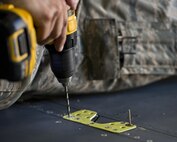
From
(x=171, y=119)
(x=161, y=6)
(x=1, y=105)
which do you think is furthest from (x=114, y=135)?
(x=161, y=6)

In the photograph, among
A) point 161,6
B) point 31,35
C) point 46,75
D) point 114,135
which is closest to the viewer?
point 31,35

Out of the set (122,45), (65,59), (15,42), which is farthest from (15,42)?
(122,45)

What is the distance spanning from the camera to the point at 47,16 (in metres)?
0.59

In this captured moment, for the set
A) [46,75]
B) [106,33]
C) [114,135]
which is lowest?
[114,135]

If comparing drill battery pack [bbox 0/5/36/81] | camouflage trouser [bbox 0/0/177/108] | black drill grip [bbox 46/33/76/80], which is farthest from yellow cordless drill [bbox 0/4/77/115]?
camouflage trouser [bbox 0/0/177/108]

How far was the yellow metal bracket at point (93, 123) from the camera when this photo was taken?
0.90 meters

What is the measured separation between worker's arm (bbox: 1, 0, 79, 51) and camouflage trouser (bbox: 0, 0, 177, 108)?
52cm

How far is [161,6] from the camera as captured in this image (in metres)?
1.23

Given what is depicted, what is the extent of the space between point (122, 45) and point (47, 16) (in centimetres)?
64

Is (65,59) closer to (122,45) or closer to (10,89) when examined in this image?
(10,89)

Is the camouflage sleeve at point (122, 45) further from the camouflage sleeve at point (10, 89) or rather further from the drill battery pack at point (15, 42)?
the drill battery pack at point (15, 42)

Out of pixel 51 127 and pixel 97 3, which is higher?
pixel 97 3

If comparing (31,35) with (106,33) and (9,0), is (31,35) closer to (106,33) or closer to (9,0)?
(9,0)

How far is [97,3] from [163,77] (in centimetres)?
31
